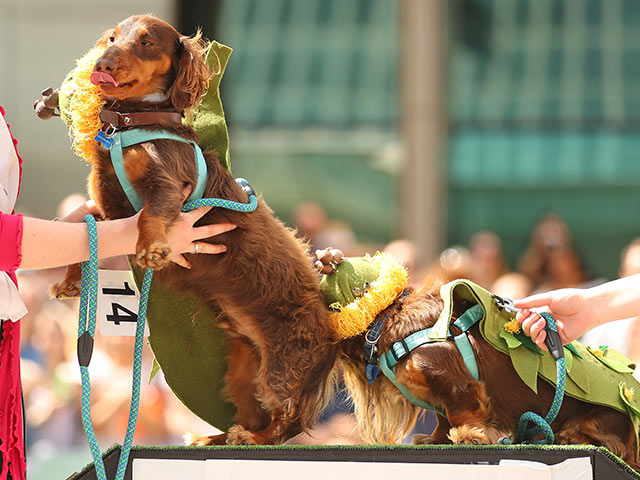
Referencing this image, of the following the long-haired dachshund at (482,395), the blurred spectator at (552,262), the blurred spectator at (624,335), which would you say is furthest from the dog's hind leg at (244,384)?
the blurred spectator at (552,262)

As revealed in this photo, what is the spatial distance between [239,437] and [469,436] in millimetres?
702

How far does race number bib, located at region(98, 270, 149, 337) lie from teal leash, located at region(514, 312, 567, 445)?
118 cm

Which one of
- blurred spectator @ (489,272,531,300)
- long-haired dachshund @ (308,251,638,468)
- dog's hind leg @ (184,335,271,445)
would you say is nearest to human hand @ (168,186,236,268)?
dog's hind leg @ (184,335,271,445)

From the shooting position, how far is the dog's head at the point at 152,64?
2520 mm

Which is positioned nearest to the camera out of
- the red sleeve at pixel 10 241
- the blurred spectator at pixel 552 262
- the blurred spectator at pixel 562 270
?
the red sleeve at pixel 10 241

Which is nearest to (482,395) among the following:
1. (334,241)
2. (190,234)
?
(190,234)

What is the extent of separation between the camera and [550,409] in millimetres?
2592

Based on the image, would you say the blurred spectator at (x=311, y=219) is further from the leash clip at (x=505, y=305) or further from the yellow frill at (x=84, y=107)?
the yellow frill at (x=84, y=107)

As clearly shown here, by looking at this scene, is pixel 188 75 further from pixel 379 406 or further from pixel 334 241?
pixel 334 241

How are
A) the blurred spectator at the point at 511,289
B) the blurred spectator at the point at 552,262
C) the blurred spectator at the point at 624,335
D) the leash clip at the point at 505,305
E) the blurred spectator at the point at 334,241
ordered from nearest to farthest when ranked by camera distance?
the leash clip at the point at 505,305 < the blurred spectator at the point at 624,335 < the blurred spectator at the point at 511,289 < the blurred spectator at the point at 334,241 < the blurred spectator at the point at 552,262

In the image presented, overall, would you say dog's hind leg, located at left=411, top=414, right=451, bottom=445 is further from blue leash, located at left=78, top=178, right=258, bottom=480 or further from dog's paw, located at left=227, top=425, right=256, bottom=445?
blue leash, located at left=78, top=178, right=258, bottom=480

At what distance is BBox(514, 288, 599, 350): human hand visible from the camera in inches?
104

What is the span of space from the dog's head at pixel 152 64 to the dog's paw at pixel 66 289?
611mm

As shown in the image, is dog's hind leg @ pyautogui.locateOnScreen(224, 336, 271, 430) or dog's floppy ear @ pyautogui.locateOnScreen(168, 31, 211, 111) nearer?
dog's floppy ear @ pyautogui.locateOnScreen(168, 31, 211, 111)
